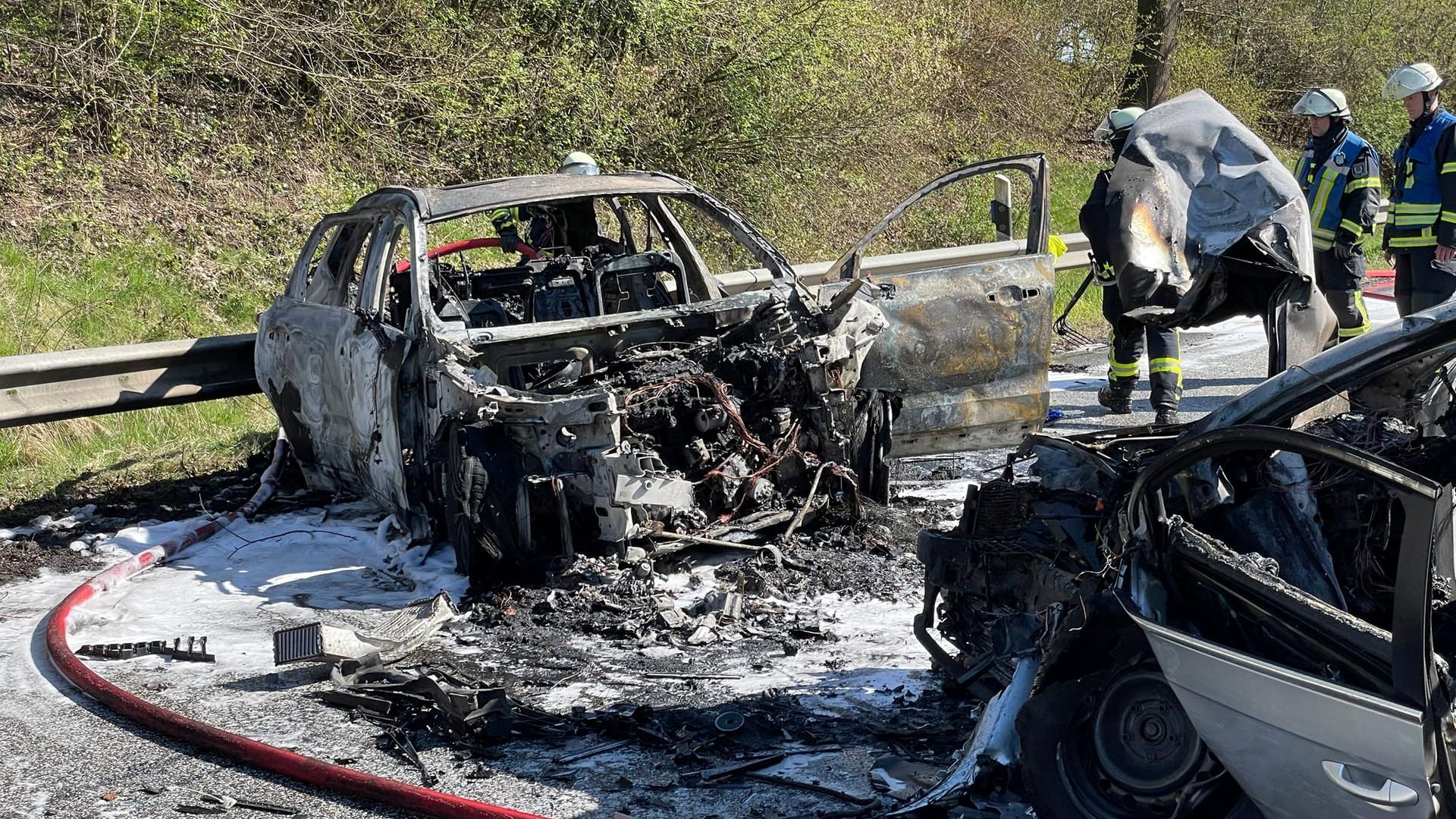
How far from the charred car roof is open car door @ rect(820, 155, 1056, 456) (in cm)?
114

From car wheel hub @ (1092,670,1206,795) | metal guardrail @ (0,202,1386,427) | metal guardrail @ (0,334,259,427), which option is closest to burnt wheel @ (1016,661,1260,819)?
car wheel hub @ (1092,670,1206,795)

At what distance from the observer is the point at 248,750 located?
169 inches

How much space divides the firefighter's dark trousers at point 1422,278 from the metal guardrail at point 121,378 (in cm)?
727

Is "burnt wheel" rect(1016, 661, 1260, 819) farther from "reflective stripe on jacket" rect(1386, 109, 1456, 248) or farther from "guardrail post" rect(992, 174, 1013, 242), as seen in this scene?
"reflective stripe on jacket" rect(1386, 109, 1456, 248)

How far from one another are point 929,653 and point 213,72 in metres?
10.0

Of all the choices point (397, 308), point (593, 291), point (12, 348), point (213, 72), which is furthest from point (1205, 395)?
point (213, 72)

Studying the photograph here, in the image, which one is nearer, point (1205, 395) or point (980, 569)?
point (980, 569)

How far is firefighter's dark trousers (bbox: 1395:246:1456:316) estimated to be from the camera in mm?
8758

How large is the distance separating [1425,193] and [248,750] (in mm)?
7821

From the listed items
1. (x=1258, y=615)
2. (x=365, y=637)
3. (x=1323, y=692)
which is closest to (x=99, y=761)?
(x=365, y=637)

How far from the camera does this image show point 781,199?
14617 millimetres

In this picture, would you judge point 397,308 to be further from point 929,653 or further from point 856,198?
point 856,198

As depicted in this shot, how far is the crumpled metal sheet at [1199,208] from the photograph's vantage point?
566 centimetres

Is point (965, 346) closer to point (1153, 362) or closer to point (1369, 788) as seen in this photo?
point (1153, 362)
